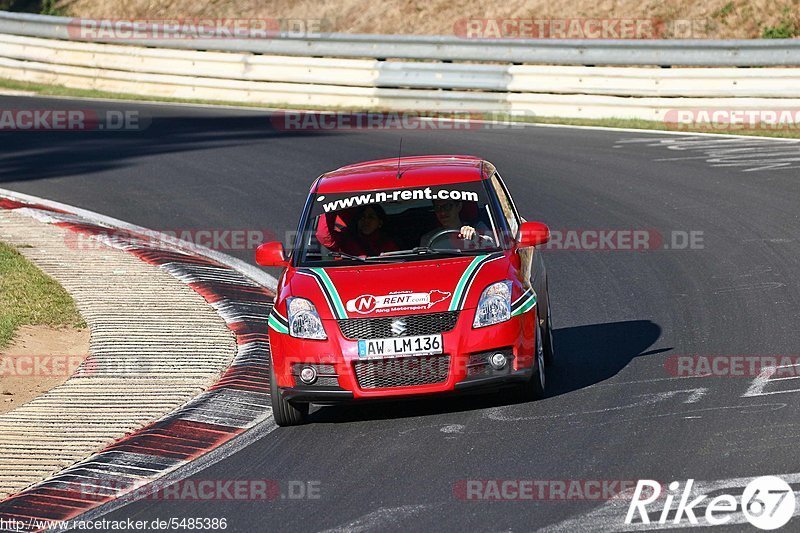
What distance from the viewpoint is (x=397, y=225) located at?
31.2ft

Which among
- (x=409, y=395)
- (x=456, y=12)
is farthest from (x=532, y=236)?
(x=456, y=12)

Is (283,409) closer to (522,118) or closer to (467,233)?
(467,233)

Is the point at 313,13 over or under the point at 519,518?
over

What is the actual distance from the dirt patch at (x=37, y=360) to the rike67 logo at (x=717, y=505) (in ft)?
15.8

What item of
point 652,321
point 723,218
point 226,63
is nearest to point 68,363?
point 652,321

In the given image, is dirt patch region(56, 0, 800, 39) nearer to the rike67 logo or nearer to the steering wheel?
the steering wheel

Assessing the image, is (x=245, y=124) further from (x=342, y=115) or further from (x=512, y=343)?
(x=512, y=343)

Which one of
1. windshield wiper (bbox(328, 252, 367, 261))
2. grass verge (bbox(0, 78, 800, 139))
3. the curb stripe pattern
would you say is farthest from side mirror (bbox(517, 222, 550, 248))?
grass verge (bbox(0, 78, 800, 139))

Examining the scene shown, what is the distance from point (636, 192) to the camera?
53.5 ft

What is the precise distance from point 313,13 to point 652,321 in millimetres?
20058

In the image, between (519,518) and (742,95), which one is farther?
(742,95)

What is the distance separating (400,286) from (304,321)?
66 centimetres

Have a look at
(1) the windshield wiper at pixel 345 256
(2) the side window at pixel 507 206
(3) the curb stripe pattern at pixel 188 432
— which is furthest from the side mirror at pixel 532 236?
(3) the curb stripe pattern at pixel 188 432

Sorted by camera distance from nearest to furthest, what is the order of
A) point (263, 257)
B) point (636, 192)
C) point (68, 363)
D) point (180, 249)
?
point (263, 257), point (68, 363), point (180, 249), point (636, 192)
